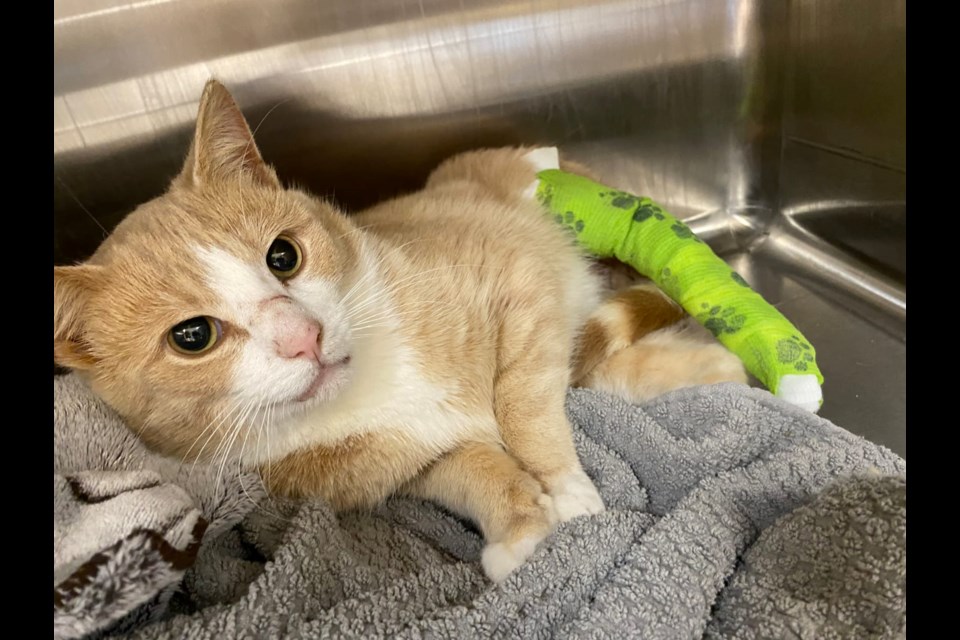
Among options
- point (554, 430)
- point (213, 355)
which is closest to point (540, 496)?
point (554, 430)

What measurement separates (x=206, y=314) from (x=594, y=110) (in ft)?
4.23

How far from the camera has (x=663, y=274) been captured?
1433 mm

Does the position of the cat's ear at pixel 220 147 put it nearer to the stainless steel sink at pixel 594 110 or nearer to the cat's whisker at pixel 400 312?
the cat's whisker at pixel 400 312

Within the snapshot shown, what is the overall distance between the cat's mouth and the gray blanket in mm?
191

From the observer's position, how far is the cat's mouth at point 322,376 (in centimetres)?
A: 95

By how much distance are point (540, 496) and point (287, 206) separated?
2.17 ft

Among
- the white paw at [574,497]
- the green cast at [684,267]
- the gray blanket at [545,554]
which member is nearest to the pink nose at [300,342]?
the gray blanket at [545,554]

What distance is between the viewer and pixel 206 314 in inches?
37.5

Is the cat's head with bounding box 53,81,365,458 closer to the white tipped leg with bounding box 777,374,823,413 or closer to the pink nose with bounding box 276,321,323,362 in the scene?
the pink nose with bounding box 276,321,323,362

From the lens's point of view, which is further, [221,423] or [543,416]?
[543,416]

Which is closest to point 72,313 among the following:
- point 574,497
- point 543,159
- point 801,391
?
point 574,497

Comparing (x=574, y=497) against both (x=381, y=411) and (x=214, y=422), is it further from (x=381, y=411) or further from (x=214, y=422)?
(x=214, y=422)

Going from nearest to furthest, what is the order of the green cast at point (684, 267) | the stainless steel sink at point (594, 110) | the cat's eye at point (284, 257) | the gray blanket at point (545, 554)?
1. the gray blanket at point (545, 554)
2. the cat's eye at point (284, 257)
3. the green cast at point (684, 267)
4. the stainless steel sink at point (594, 110)

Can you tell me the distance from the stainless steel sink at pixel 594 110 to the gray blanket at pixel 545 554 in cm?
59
